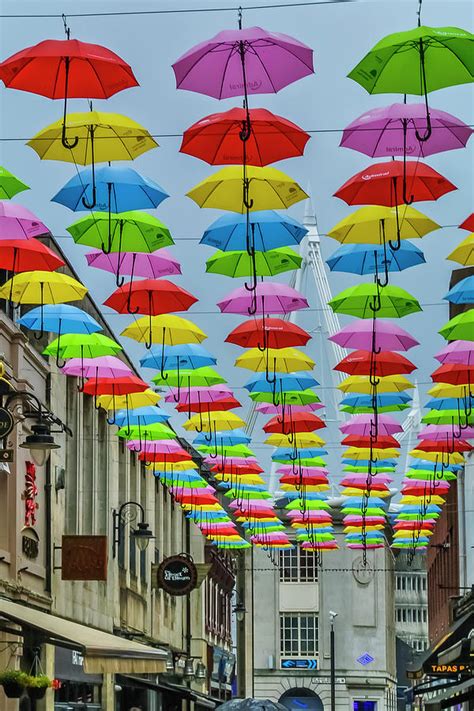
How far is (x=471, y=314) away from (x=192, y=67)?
7360 mm

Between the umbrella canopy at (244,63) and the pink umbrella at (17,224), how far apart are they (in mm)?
3015

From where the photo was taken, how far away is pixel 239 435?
3100 centimetres

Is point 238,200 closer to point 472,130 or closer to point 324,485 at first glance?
point 472,130

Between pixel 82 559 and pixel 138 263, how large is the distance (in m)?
7.63

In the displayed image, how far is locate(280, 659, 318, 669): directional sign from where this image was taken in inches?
3155

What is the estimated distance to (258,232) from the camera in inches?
751

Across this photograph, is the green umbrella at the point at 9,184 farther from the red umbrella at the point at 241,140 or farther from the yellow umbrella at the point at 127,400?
the yellow umbrella at the point at 127,400

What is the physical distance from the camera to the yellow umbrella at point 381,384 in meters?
25.8

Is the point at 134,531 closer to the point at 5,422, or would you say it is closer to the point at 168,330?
the point at 168,330

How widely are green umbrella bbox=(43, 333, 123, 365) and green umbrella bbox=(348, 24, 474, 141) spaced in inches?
353

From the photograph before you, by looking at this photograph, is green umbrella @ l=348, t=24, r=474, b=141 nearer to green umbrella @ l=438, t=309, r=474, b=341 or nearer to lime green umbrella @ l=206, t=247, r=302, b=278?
lime green umbrella @ l=206, t=247, r=302, b=278

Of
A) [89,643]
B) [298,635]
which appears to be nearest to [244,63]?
[89,643]

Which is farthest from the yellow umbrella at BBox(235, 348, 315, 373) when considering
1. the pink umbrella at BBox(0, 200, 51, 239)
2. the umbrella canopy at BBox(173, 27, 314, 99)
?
the umbrella canopy at BBox(173, 27, 314, 99)

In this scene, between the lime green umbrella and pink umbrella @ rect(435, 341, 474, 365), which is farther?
pink umbrella @ rect(435, 341, 474, 365)
